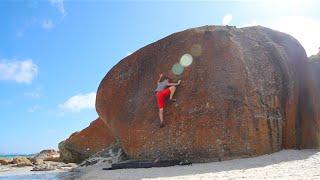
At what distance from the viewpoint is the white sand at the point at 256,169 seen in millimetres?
9039

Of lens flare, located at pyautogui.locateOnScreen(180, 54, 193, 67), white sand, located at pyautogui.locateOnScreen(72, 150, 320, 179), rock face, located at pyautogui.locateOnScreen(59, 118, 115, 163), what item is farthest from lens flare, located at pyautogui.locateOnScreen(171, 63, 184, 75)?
rock face, located at pyautogui.locateOnScreen(59, 118, 115, 163)

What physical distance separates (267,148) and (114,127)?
637 centimetres

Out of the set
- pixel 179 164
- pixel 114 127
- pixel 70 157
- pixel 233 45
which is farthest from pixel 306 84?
pixel 70 157

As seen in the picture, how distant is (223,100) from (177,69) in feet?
7.89

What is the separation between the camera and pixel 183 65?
1553cm

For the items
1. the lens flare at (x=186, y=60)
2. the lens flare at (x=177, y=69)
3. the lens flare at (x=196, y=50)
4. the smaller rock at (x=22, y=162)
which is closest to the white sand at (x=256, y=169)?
the lens flare at (x=177, y=69)

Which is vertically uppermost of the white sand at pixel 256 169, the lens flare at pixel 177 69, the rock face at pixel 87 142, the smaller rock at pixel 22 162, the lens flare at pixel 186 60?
the lens flare at pixel 186 60

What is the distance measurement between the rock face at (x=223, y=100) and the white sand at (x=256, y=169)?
2.75 feet

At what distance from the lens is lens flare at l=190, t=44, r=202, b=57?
15.3 metres

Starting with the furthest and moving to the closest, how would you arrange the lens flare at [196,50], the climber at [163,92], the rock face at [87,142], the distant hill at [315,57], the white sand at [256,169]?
the rock face at [87,142] < the distant hill at [315,57] < the lens flare at [196,50] < the climber at [163,92] < the white sand at [256,169]

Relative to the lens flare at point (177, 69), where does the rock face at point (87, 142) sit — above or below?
below

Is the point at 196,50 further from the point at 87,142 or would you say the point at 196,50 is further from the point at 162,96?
the point at 87,142

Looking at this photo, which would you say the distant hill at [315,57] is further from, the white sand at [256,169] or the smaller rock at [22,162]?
the smaller rock at [22,162]

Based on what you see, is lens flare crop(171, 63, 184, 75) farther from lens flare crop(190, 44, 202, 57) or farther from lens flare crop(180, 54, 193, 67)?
lens flare crop(190, 44, 202, 57)
